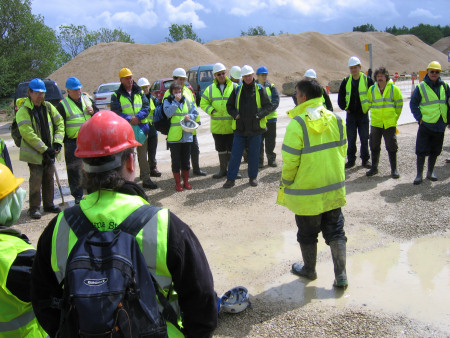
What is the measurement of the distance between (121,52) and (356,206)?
125 ft

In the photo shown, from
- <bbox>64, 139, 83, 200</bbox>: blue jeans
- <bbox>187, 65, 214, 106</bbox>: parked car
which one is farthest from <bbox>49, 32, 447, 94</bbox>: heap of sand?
<bbox>64, 139, 83, 200</bbox>: blue jeans

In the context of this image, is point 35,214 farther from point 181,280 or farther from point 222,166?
point 181,280

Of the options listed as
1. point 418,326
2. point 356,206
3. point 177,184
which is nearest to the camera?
point 418,326

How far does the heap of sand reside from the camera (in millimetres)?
37344

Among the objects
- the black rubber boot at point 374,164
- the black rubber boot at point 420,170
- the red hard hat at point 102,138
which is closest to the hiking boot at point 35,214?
the red hard hat at point 102,138

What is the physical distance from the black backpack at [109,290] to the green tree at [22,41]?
35895 mm

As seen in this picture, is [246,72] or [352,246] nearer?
[352,246]

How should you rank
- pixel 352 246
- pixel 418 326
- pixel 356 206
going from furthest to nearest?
pixel 356 206 → pixel 352 246 → pixel 418 326

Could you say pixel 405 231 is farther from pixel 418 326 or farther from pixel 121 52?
pixel 121 52

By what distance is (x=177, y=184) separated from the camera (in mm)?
7234

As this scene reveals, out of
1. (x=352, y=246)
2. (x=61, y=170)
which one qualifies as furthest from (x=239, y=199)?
(x=61, y=170)

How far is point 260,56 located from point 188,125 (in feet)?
A: 135

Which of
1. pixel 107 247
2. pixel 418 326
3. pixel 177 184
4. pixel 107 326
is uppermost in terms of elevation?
pixel 107 247

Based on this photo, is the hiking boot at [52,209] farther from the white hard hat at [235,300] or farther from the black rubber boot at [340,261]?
the black rubber boot at [340,261]
